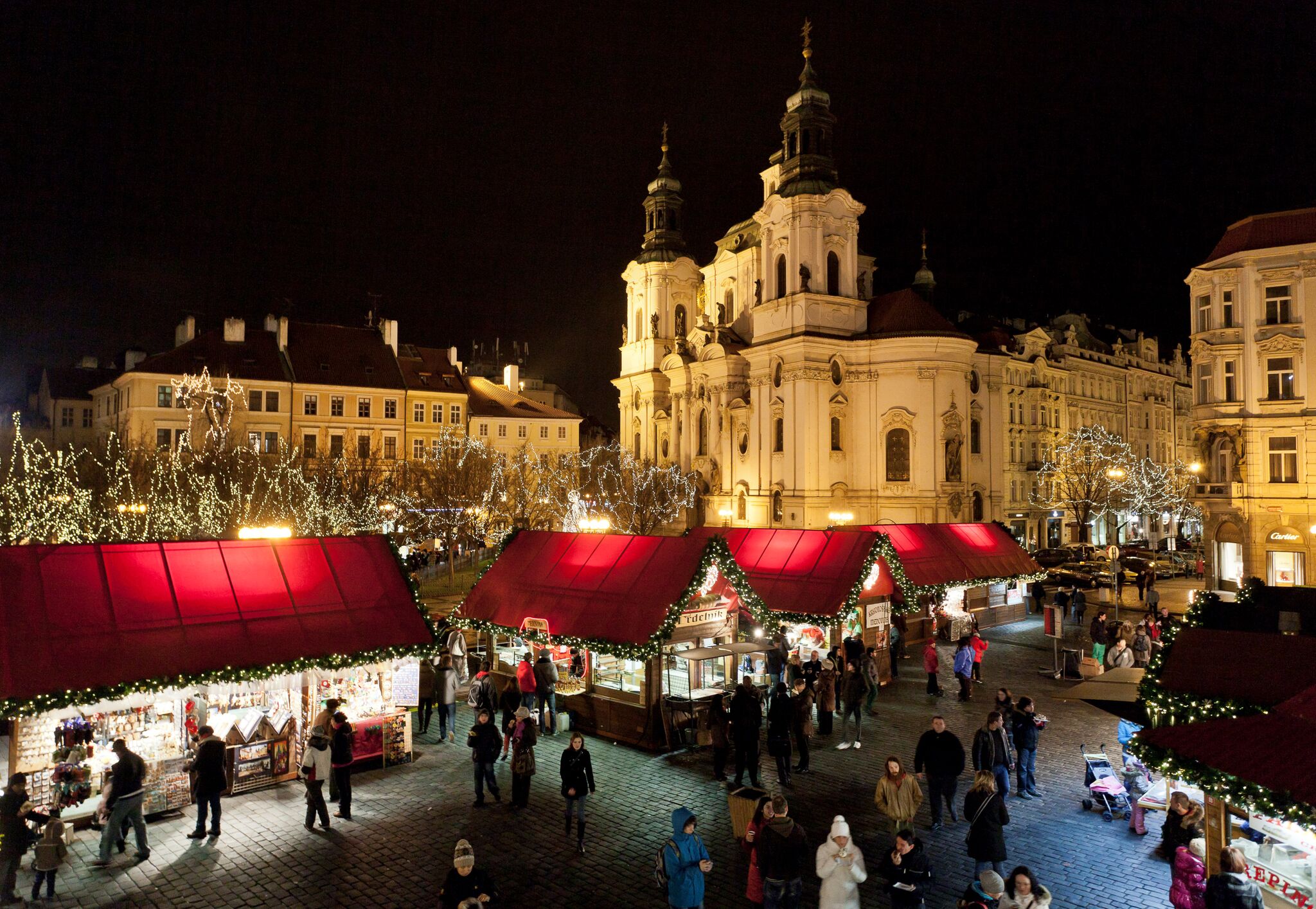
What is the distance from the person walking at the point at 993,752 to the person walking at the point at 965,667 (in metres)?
7.23

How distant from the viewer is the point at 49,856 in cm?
943

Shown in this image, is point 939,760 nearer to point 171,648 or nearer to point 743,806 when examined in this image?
point 743,806

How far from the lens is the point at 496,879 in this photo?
10062 mm

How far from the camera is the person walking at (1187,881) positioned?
8047 millimetres

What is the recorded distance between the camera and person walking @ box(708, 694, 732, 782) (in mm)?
13391

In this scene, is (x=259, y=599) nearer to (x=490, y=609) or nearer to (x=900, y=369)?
(x=490, y=609)

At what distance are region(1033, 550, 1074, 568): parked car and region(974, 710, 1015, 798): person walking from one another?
1540 inches

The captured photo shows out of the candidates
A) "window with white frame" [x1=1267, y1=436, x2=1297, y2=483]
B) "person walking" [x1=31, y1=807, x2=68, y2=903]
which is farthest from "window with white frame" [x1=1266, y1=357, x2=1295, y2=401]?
"person walking" [x1=31, y1=807, x2=68, y2=903]

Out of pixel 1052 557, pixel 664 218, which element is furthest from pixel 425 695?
pixel 664 218

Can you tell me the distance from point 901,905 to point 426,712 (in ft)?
36.8

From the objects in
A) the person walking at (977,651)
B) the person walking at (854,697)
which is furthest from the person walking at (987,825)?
the person walking at (977,651)

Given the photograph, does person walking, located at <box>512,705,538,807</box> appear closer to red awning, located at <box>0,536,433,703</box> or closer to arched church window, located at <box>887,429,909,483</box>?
red awning, located at <box>0,536,433,703</box>

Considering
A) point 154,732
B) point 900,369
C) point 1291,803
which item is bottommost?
point 154,732

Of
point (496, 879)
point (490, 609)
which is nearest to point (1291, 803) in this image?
point (496, 879)
